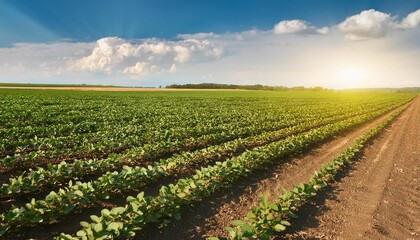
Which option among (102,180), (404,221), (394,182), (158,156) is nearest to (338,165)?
(394,182)

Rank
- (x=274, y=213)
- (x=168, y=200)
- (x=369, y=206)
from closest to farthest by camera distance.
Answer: (x=168, y=200) < (x=274, y=213) < (x=369, y=206)

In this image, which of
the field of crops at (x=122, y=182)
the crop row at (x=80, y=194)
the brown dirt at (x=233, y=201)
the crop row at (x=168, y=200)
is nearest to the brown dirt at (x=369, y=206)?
the field of crops at (x=122, y=182)

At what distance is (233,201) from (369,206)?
3329 mm

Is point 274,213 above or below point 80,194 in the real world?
below

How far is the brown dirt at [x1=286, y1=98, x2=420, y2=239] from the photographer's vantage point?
660cm

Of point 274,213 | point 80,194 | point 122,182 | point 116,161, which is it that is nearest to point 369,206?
point 274,213

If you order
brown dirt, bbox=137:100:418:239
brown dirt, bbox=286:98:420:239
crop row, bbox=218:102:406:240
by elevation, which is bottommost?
brown dirt, bbox=286:98:420:239

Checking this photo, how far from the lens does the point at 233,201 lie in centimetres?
796

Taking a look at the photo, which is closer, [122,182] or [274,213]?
[274,213]

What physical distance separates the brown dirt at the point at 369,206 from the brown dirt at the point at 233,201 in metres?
1.24

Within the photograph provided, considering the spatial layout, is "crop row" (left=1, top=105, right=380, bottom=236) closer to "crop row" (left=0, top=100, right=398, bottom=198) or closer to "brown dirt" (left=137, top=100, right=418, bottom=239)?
"crop row" (left=0, top=100, right=398, bottom=198)

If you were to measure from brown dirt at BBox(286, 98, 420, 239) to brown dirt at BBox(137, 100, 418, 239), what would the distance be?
1.24m

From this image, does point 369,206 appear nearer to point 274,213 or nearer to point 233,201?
point 274,213

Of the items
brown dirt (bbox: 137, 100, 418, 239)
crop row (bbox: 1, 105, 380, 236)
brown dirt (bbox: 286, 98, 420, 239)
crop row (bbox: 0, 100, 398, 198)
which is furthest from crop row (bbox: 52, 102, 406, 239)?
brown dirt (bbox: 286, 98, 420, 239)
